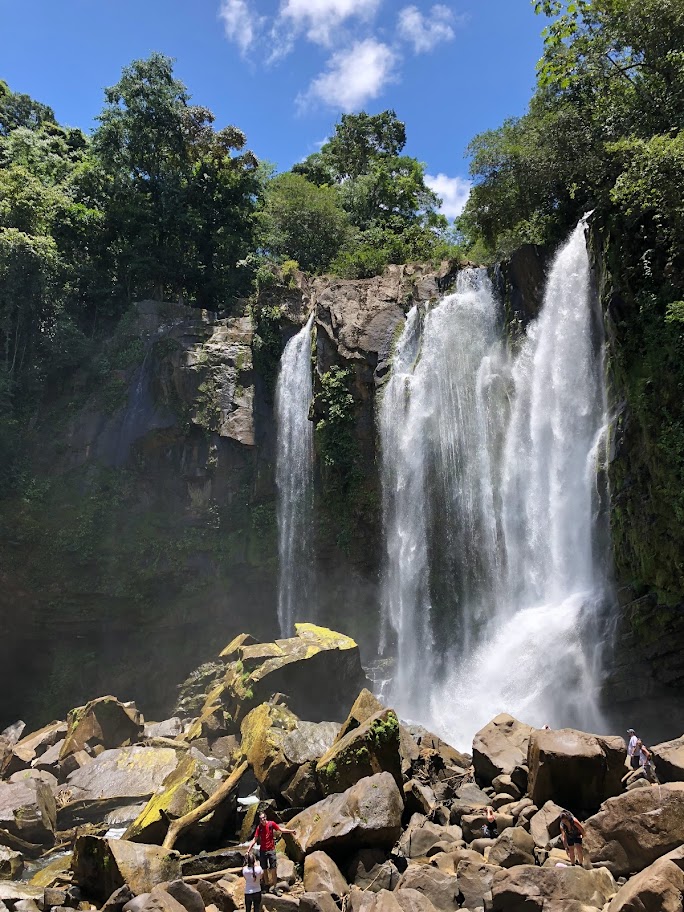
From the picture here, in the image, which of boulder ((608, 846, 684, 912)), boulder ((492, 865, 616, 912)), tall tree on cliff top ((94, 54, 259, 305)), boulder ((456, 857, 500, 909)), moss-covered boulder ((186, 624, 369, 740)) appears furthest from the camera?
tall tree on cliff top ((94, 54, 259, 305))

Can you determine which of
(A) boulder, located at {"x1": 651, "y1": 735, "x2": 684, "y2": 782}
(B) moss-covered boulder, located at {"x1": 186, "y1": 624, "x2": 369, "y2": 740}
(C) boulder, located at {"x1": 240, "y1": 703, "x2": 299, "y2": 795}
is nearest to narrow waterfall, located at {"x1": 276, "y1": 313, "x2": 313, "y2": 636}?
(B) moss-covered boulder, located at {"x1": 186, "y1": 624, "x2": 369, "y2": 740}

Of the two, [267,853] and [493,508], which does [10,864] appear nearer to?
[267,853]

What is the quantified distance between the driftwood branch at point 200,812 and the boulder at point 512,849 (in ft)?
16.2

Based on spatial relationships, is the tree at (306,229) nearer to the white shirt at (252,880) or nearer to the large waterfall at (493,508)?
the large waterfall at (493,508)

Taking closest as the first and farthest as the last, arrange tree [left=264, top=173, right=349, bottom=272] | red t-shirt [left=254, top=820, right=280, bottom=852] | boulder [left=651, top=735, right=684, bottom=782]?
red t-shirt [left=254, top=820, right=280, bottom=852]
boulder [left=651, top=735, right=684, bottom=782]
tree [left=264, top=173, right=349, bottom=272]

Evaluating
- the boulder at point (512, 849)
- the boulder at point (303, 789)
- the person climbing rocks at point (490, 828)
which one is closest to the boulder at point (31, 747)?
the boulder at point (303, 789)

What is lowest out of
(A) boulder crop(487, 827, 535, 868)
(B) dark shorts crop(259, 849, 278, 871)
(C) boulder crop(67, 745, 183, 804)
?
(C) boulder crop(67, 745, 183, 804)

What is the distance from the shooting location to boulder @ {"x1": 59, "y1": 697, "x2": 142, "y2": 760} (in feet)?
55.9

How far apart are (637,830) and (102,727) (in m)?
15.4

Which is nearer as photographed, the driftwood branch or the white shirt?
the white shirt

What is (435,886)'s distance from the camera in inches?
281

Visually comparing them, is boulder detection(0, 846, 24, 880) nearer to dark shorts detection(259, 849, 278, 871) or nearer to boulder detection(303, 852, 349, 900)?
dark shorts detection(259, 849, 278, 871)

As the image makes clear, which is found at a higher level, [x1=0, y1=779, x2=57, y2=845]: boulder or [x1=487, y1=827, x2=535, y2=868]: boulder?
[x1=487, y1=827, x2=535, y2=868]: boulder

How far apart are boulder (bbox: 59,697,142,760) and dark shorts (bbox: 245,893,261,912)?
11.3 meters
